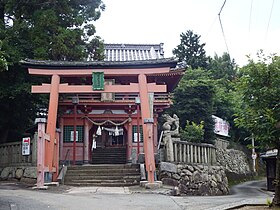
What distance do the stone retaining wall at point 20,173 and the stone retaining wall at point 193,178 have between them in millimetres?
5856

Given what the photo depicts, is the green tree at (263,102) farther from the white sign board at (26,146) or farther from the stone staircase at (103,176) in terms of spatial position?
the white sign board at (26,146)

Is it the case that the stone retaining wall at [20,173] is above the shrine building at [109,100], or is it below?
below

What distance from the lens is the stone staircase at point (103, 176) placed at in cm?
1577

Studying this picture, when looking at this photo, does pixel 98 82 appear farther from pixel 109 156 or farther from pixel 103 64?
pixel 109 156

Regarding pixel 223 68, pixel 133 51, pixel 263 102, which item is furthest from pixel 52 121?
pixel 223 68

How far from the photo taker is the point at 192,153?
18328 mm

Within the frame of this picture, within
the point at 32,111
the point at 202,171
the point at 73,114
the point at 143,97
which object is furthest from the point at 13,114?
the point at 202,171

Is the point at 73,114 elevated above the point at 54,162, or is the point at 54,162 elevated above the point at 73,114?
the point at 73,114

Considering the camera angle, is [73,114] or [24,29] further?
[73,114]

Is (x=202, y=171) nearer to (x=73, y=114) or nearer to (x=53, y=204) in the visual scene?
(x=73, y=114)

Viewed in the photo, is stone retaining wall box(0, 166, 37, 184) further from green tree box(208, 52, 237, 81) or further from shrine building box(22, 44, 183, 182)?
green tree box(208, 52, 237, 81)

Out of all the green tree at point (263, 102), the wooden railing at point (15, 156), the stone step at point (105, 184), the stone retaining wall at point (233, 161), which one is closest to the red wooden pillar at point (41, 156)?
the stone step at point (105, 184)

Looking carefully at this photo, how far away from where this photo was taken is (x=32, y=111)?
2014cm

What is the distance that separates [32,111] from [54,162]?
509cm
